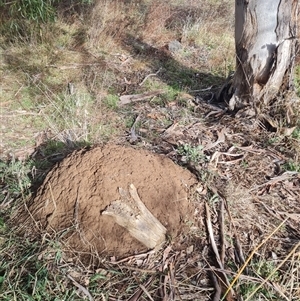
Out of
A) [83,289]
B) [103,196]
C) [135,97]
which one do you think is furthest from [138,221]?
[135,97]

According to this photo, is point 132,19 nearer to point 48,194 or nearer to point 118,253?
point 48,194

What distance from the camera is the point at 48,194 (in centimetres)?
228

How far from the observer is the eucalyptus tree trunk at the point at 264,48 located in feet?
10.0

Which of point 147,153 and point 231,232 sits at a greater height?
point 147,153

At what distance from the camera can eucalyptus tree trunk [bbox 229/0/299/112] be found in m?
3.05

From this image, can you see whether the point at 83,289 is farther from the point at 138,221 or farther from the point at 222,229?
the point at 222,229

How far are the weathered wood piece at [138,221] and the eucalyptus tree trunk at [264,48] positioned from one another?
1.82 m

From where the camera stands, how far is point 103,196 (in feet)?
7.13

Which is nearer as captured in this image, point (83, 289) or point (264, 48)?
point (83, 289)

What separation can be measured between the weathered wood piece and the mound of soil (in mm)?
34

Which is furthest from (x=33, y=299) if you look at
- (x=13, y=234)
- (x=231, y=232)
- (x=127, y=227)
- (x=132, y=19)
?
(x=132, y=19)

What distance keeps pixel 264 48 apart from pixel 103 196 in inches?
84.9

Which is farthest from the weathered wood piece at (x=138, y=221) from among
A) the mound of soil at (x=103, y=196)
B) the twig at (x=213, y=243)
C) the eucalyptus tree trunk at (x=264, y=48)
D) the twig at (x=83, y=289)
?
the eucalyptus tree trunk at (x=264, y=48)

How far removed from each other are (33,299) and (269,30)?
293 centimetres
